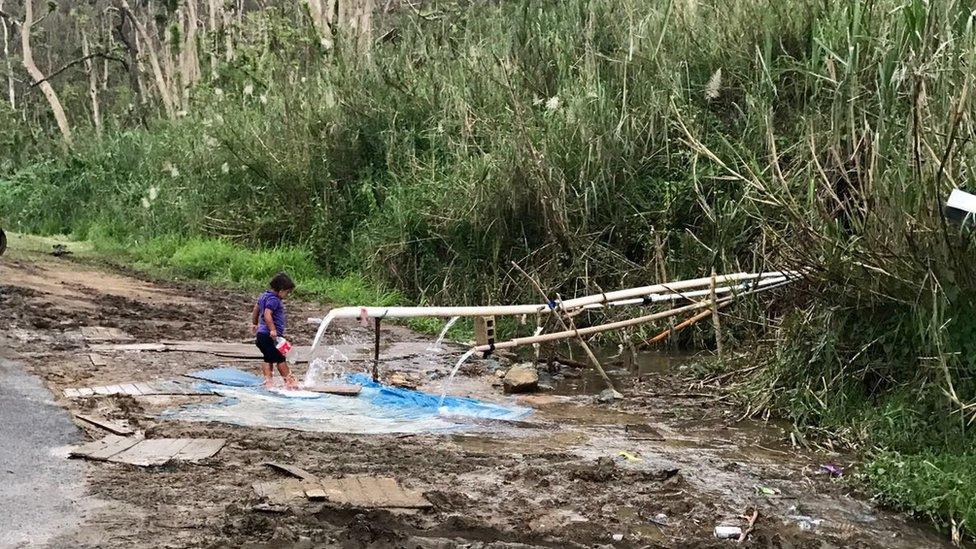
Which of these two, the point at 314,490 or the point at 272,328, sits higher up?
the point at 272,328

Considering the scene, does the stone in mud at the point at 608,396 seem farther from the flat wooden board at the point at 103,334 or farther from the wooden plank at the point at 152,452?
the flat wooden board at the point at 103,334

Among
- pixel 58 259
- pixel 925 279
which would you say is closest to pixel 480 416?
pixel 925 279

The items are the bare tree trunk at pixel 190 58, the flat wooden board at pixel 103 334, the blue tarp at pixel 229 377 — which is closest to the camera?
the blue tarp at pixel 229 377

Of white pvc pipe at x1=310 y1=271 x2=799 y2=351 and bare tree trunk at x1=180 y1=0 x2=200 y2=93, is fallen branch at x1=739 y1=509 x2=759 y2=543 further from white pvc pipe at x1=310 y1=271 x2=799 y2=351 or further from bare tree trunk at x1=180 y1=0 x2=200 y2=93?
bare tree trunk at x1=180 y1=0 x2=200 y2=93

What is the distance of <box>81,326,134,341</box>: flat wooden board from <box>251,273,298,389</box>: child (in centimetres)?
197

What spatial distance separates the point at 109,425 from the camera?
5496 millimetres

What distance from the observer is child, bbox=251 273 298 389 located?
7.40 metres

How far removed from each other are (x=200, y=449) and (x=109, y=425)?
0.70m

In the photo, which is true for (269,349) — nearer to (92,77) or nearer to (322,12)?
(322,12)

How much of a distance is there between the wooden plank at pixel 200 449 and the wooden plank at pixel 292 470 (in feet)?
1.20

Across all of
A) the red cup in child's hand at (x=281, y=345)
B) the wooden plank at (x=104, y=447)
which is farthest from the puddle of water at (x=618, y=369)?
the wooden plank at (x=104, y=447)

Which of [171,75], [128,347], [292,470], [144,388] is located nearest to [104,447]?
[292,470]

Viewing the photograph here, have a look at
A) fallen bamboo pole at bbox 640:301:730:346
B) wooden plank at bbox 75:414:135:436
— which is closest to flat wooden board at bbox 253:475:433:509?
wooden plank at bbox 75:414:135:436

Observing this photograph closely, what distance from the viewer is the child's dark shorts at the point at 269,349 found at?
291 inches
